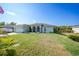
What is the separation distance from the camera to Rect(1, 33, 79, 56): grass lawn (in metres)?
3.28

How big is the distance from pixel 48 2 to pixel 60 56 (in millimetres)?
675

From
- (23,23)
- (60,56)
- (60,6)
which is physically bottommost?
(60,56)

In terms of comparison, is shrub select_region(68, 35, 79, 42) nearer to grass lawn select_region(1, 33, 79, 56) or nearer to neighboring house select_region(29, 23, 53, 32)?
grass lawn select_region(1, 33, 79, 56)

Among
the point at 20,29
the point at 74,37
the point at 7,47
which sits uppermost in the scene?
the point at 20,29

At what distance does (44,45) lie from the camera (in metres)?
3.32

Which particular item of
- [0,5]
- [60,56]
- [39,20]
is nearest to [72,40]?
[60,56]

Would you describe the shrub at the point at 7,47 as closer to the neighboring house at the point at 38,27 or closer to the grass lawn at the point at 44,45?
the grass lawn at the point at 44,45

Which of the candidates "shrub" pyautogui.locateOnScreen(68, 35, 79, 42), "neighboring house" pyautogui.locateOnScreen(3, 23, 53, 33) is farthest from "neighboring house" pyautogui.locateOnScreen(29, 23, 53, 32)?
"shrub" pyautogui.locateOnScreen(68, 35, 79, 42)

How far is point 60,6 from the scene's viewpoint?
3.30 meters

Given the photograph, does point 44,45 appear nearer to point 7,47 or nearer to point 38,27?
point 38,27

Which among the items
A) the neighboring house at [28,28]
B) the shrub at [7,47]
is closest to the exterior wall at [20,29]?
the neighboring house at [28,28]

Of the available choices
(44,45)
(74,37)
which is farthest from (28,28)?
(74,37)

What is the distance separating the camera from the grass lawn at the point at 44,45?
10.8 ft

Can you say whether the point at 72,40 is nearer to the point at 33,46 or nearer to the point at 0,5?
the point at 33,46
